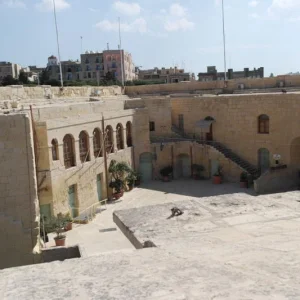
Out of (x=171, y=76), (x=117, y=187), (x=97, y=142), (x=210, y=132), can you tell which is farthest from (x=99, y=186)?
(x=171, y=76)

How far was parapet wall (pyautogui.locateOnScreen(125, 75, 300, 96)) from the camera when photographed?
2737 centimetres

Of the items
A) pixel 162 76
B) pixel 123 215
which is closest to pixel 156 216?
pixel 123 215

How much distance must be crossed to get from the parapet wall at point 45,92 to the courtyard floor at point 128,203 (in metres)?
7.72

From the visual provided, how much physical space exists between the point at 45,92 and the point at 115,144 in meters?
6.33

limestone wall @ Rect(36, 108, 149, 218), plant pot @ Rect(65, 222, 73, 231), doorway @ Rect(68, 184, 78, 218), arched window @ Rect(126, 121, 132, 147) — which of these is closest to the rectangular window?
limestone wall @ Rect(36, 108, 149, 218)

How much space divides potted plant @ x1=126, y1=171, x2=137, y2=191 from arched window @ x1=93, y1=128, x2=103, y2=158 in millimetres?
2071

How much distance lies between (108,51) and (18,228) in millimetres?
72048

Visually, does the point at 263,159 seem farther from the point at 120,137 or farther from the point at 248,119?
the point at 120,137

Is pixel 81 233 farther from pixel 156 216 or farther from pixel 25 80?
pixel 25 80

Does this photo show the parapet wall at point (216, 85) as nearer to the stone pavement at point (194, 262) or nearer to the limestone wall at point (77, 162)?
the limestone wall at point (77, 162)

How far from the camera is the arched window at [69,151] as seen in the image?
17.8 metres

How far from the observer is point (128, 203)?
19422 millimetres

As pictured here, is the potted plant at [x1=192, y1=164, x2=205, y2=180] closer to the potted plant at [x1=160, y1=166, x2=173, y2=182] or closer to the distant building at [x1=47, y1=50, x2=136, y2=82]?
the potted plant at [x1=160, y1=166, x2=173, y2=182]

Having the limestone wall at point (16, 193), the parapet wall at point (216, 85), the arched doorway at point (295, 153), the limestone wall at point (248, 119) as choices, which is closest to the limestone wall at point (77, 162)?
the limestone wall at point (16, 193)
